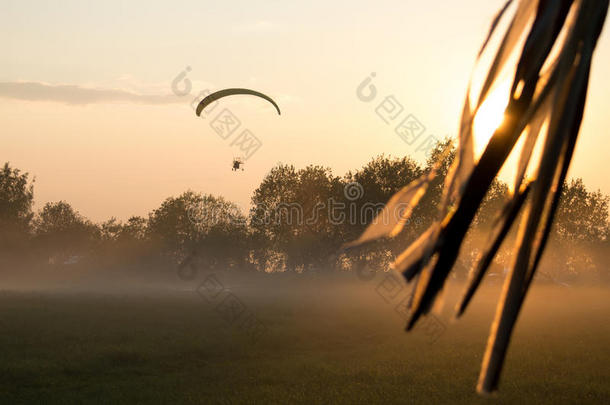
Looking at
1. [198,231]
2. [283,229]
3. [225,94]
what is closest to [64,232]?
[198,231]

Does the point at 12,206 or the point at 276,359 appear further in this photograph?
the point at 12,206

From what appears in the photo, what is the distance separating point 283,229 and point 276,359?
207 ft

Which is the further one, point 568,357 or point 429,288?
point 568,357

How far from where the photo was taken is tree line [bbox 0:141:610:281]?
270 feet

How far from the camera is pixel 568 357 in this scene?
2695 cm

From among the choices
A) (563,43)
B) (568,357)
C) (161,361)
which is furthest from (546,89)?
(568,357)

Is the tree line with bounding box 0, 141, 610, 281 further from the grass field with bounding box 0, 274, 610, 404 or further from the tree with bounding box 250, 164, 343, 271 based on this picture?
the grass field with bounding box 0, 274, 610, 404

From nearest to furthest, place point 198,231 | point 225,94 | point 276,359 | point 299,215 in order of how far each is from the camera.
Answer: point 276,359
point 225,94
point 299,215
point 198,231

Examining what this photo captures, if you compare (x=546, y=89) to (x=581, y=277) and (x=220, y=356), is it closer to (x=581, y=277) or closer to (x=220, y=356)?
(x=220, y=356)

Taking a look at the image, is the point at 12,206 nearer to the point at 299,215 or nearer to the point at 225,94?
the point at 299,215

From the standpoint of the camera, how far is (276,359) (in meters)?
27.1

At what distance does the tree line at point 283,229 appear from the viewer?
3238 inches

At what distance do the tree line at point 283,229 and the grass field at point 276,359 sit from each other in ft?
80.3

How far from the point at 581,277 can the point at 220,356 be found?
93.8m
